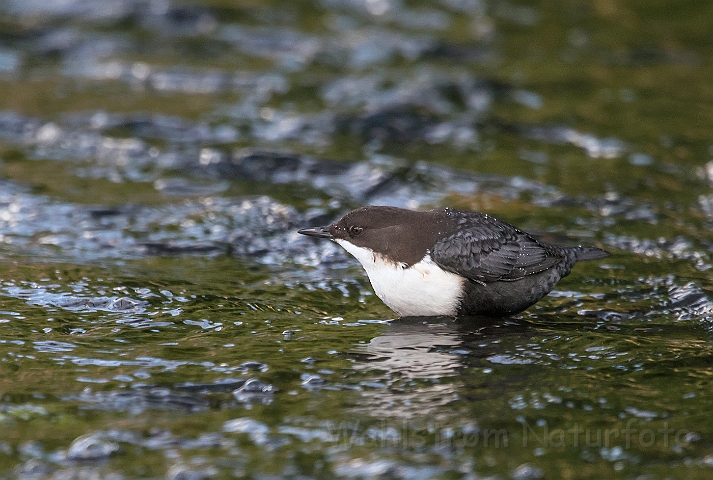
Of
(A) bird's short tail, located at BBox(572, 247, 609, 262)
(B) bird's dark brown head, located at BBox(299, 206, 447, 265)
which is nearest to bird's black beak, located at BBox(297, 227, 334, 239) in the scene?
(B) bird's dark brown head, located at BBox(299, 206, 447, 265)

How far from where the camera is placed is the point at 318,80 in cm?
1077

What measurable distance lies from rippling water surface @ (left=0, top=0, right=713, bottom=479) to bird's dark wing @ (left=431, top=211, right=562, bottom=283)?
32 cm

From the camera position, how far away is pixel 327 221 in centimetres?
728

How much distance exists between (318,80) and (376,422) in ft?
23.7

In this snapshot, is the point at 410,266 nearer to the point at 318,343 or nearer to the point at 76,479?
the point at 318,343

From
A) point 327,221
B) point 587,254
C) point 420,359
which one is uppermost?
point 327,221

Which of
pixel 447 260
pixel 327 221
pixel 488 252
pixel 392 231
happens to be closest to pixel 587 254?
pixel 488 252

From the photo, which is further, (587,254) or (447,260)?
(587,254)

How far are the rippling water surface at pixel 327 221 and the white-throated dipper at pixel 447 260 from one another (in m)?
0.17

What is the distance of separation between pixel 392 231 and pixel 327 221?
6.52 ft

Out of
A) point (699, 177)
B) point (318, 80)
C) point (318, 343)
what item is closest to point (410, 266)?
point (318, 343)

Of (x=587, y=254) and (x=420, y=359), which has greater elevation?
(x=587, y=254)

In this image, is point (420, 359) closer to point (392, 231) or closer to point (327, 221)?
point (392, 231)

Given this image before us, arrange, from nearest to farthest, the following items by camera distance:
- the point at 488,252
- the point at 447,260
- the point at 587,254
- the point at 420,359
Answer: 1. the point at 420,359
2. the point at 447,260
3. the point at 488,252
4. the point at 587,254
